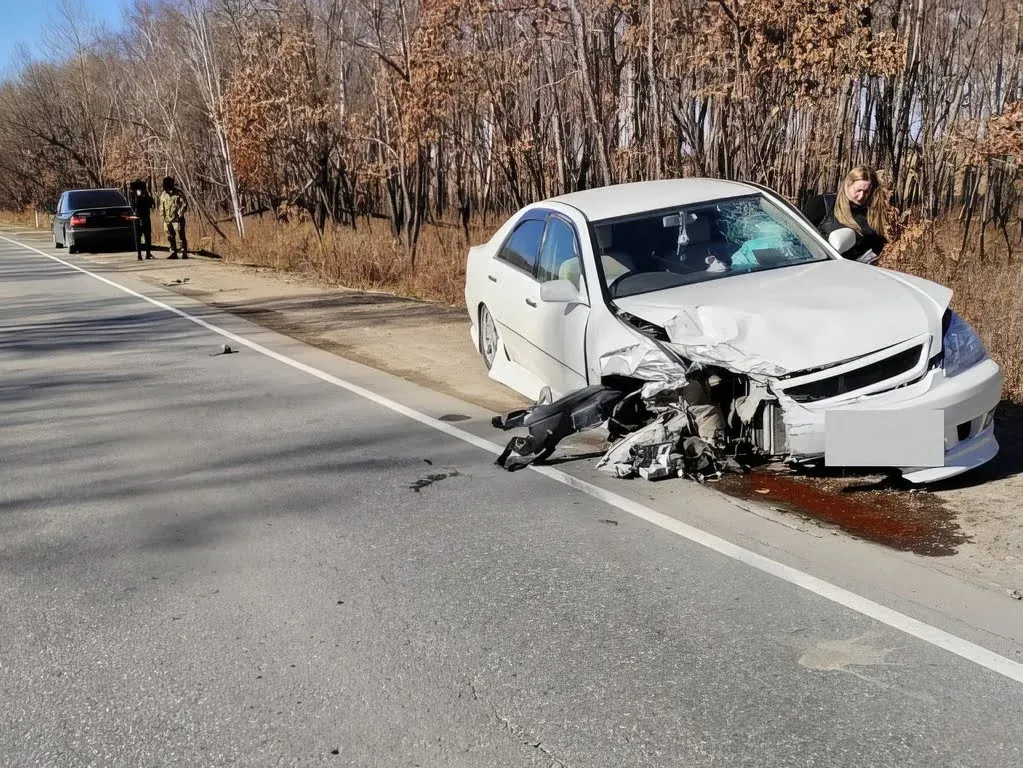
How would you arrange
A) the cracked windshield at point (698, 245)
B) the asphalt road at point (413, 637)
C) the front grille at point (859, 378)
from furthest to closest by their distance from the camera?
the cracked windshield at point (698, 245), the front grille at point (859, 378), the asphalt road at point (413, 637)

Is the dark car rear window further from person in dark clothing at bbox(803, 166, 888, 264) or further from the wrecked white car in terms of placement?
person in dark clothing at bbox(803, 166, 888, 264)

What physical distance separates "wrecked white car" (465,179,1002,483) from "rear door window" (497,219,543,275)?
2cm

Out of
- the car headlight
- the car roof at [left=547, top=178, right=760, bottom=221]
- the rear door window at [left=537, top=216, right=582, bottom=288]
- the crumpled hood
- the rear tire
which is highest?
the car roof at [left=547, top=178, right=760, bottom=221]

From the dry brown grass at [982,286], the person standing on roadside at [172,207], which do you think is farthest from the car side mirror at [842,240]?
the person standing on roadside at [172,207]

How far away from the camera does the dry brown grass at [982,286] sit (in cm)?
818

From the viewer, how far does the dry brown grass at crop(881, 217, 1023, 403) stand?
26.8 ft

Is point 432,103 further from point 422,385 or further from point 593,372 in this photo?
point 593,372

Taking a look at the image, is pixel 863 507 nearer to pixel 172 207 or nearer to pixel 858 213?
pixel 858 213

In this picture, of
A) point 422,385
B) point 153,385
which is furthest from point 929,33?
point 153,385

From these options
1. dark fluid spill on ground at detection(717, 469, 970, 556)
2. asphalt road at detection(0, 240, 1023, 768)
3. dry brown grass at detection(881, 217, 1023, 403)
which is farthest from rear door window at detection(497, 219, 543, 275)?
dry brown grass at detection(881, 217, 1023, 403)

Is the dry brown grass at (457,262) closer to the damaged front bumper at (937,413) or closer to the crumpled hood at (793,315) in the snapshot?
the crumpled hood at (793,315)

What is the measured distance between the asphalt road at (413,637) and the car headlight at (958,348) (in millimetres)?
1476

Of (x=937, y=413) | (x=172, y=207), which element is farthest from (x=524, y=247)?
(x=172, y=207)

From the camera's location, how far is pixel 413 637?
12.8ft
